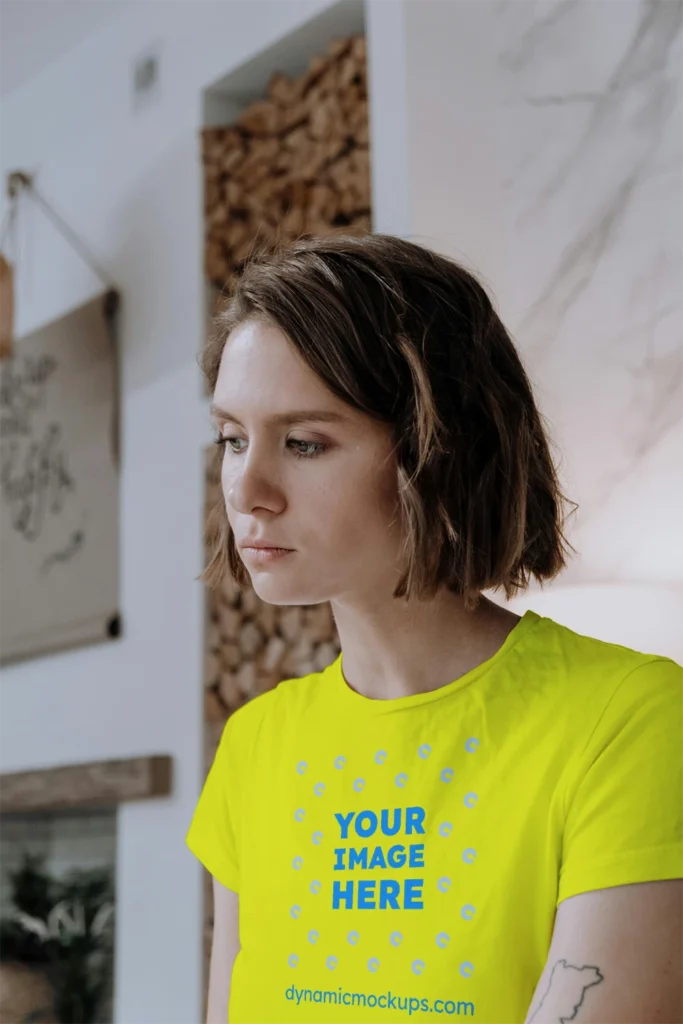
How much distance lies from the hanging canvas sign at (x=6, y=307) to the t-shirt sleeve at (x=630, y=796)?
2480 millimetres

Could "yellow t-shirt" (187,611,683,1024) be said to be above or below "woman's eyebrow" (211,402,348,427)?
below

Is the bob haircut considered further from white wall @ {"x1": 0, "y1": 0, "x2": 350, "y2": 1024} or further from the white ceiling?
the white ceiling

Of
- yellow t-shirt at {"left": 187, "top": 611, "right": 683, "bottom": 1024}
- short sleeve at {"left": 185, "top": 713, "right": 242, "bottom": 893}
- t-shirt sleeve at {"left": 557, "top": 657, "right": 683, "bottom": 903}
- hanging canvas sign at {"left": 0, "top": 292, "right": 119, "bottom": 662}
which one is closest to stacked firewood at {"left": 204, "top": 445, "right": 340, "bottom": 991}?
hanging canvas sign at {"left": 0, "top": 292, "right": 119, "bottom": 662}

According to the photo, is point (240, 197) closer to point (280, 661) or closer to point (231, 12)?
point (231, 12)

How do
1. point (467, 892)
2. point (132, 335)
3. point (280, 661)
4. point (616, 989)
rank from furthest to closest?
1. point (132, 335)
2. point (280, 661)
3. point (467, 892)
4. point (616, 989)

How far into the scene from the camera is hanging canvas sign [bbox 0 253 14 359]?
3.17m

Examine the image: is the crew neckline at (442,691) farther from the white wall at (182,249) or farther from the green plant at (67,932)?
the green plant at (67,932)

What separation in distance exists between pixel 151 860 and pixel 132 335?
136 centimetres

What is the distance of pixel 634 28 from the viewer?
2260 mm

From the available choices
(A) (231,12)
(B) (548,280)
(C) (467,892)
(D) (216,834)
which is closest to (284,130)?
(A) (231,12)

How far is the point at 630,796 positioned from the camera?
94 cm

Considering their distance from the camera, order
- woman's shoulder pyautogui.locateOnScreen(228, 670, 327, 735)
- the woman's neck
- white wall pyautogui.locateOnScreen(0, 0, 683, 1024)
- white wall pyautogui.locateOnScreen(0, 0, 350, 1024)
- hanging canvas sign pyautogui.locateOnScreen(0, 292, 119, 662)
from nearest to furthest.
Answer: the woman's neck, woman's shoulder pyautogui.locateOnScreen(228, 670, 327, 735), white wall pyautogui.locateOnScreen(0, 0, 683, 1024), white wall pyautogui.locateOnScreen(0, 0, 350, 1024), hanging canvas sign pyautogui.locateOnScreen(0, 292, 119, 662)

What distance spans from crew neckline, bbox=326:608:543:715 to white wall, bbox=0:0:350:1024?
1.80m

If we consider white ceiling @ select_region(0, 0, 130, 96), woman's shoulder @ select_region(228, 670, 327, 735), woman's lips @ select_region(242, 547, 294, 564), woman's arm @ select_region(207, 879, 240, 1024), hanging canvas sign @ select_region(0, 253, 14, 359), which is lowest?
woman's arm @ select_region(207, 879, 240, 1024)
